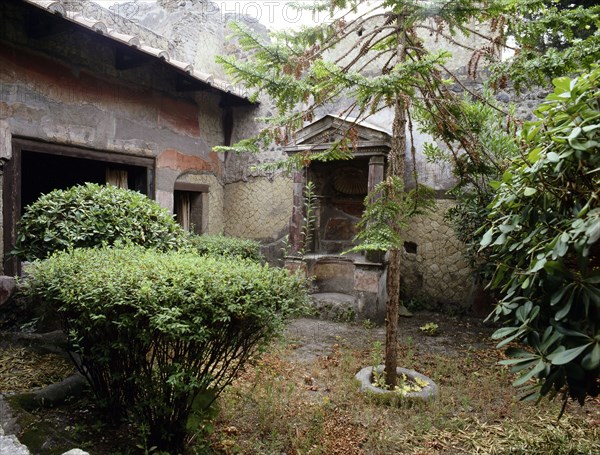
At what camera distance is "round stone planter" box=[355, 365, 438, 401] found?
3.34 metres

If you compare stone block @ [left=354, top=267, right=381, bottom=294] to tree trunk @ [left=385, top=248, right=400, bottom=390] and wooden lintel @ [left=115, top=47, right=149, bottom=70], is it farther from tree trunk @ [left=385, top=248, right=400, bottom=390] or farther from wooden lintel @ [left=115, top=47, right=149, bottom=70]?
wooden lintel @ [left=115, top=47, right=149, bottom=70]

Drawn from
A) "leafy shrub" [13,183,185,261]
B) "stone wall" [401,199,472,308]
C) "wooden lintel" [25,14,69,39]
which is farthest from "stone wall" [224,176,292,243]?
"wooden lintel" [25,14,69,39]

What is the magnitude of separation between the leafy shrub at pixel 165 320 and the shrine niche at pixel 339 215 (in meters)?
3.44

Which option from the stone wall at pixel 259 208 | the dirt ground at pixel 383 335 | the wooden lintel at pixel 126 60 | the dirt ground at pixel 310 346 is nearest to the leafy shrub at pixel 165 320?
the dirt ground at pixel 310 346

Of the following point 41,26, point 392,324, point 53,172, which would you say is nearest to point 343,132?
point 392,324

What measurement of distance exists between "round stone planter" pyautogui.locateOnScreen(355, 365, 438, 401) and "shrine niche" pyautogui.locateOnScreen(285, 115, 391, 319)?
6.95ft

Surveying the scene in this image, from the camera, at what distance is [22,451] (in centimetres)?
160

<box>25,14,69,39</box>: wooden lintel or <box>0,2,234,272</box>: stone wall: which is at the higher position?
<box>25,14,69,39</box>: wooden lintel

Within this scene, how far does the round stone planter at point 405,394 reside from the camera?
11.0ft

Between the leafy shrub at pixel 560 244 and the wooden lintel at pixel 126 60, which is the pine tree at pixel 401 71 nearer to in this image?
the leafy shrub at pixel 560 244

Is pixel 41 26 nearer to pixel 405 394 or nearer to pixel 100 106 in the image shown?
pixel 100 106

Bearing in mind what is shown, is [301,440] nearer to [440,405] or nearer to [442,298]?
[440,405]

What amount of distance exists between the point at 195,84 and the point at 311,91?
4.78m

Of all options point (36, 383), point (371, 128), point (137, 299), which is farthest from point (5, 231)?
point (371, 128)
